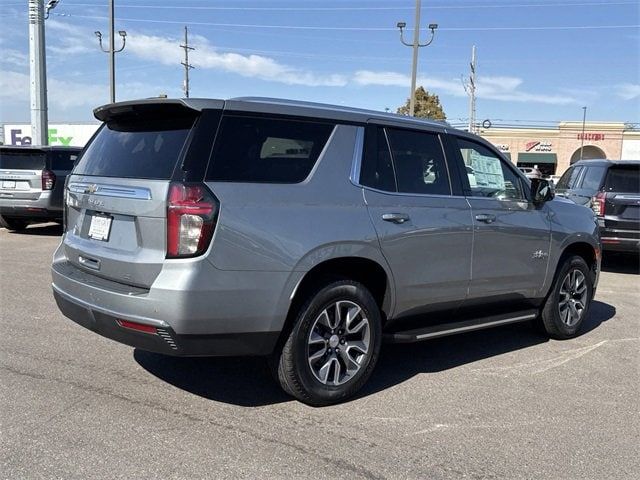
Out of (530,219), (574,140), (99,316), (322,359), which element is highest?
(574,140)

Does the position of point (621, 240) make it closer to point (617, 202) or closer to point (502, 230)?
point (617, 202)

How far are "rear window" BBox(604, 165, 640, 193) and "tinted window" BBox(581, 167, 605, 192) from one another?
0.50ft

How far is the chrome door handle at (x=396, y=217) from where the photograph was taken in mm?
4235

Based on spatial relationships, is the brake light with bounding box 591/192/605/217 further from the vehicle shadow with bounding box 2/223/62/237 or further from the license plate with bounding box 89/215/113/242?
the vehicle shadow with bounding box 2/223/62/237

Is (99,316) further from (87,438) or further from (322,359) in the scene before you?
(322,359)

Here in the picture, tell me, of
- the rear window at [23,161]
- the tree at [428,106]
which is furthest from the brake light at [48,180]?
the tree at [428,106]

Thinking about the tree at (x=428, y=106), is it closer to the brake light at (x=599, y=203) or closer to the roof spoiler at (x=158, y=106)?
the brake light at (x=599, y=203)

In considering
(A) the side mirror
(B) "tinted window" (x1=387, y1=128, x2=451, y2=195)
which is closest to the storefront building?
(A) the side mirror

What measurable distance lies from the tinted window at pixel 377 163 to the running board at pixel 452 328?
108 cm

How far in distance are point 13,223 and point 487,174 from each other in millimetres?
11028

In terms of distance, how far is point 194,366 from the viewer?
4746mm

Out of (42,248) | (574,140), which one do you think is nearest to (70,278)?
(42,248)

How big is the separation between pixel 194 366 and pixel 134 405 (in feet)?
2.84

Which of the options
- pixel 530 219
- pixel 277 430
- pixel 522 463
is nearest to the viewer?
pixel 522 463
